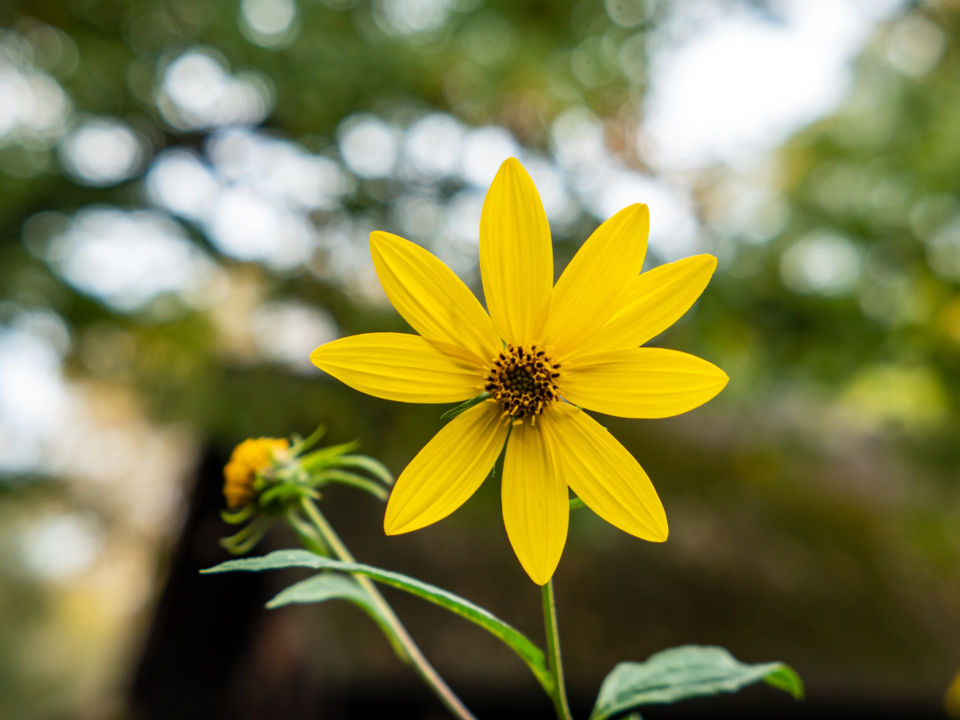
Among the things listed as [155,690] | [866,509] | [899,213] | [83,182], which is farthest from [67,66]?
[866,509]

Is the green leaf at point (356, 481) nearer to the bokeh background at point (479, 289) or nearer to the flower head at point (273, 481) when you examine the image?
the flower head at point (273, 481)

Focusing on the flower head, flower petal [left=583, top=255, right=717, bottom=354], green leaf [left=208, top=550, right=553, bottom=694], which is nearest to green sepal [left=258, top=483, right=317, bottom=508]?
the flower head

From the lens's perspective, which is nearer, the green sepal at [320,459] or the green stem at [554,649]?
the green stem at [554,649]

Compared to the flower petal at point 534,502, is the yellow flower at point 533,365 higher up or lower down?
higher up

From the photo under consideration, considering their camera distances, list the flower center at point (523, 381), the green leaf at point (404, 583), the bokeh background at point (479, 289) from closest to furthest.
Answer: the green leaf at point (404, 583)
the flower center at point (523, 381)
the bokeh background at point (479, 289)

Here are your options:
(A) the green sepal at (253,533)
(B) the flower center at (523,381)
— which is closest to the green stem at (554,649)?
(B) the flower center at (523,381)

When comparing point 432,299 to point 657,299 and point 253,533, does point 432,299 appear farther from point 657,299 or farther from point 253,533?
point 253,533

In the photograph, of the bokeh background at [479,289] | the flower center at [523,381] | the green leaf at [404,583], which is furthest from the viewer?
the bokeh background at [479,289]

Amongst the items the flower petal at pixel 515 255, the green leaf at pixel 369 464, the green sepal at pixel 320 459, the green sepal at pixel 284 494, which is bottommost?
the green sepal at pixel 284 494
